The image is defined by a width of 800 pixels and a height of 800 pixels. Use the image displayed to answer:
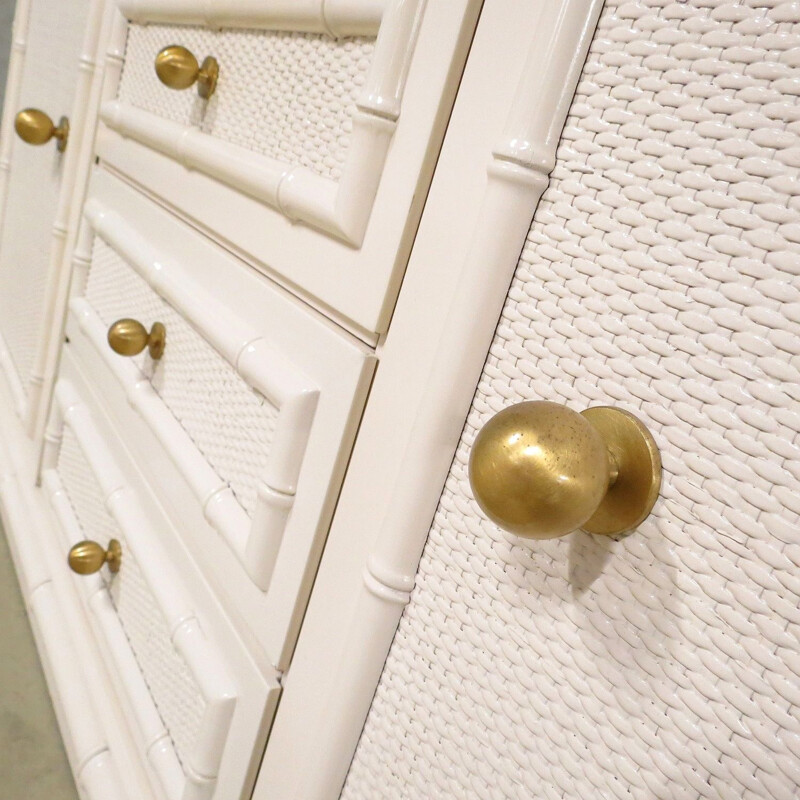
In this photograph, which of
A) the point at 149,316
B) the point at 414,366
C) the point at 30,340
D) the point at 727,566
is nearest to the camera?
the point at 727,566

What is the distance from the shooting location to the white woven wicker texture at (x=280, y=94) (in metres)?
0.36

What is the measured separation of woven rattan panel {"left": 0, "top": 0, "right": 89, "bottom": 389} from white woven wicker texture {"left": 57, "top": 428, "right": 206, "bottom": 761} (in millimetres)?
254

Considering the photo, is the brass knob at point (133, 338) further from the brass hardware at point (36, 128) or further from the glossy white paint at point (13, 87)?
the glossy white paint at point (13, 87)

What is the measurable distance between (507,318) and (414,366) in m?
0.06

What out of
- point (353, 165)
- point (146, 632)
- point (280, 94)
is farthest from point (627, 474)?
point (146, 632)

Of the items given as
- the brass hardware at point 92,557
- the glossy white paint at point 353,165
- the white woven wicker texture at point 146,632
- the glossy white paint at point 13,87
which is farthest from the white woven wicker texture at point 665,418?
the glossy white paint at point 13,87

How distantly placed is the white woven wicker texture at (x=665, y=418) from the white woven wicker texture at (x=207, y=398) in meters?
0.18

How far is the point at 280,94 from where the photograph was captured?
1.33ft

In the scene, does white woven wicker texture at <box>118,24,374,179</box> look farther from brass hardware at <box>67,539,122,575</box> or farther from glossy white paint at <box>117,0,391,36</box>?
brass hardware at <box>67,539,122,575</box>

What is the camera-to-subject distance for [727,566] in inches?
8.0

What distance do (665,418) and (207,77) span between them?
403 millimetres

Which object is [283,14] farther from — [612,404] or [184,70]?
[612,404]

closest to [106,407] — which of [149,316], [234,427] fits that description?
[149,316]

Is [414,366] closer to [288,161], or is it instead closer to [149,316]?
[288,161]
